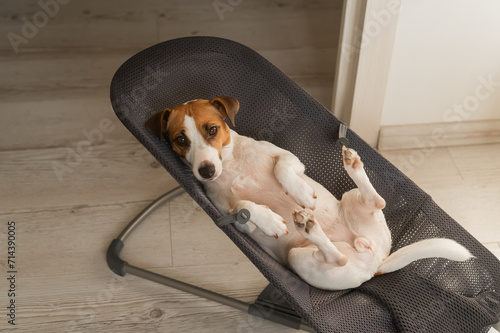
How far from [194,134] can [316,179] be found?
41 cm

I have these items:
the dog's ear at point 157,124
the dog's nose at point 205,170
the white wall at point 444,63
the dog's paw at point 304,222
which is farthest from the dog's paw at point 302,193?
the white wall at point 444,63

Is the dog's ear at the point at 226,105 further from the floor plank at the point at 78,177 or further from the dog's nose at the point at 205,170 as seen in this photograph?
the floor plank at the point at 78,177

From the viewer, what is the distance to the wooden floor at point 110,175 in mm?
1972

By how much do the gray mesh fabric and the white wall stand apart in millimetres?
579

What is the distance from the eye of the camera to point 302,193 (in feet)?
5.20

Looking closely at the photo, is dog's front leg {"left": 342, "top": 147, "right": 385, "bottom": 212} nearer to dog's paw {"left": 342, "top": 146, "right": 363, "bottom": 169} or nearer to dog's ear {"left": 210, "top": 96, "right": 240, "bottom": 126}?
dog's paw {"left": 342, "top": 146, "right": 363, "bottom": 169}

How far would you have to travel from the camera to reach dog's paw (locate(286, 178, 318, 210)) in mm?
1585

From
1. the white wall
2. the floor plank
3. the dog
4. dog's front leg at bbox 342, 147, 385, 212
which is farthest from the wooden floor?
dog's front leg at bbox 342, 147, 385, 212

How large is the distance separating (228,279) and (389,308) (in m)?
0.71

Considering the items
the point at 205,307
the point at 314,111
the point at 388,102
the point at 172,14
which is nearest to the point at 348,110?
the point at 388,102

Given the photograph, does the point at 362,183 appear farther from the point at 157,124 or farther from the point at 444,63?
the point at 444,63

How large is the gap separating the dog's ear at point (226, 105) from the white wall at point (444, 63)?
2.51 ft

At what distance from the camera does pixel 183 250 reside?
2.12 metres

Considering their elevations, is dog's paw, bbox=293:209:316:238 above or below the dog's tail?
above
